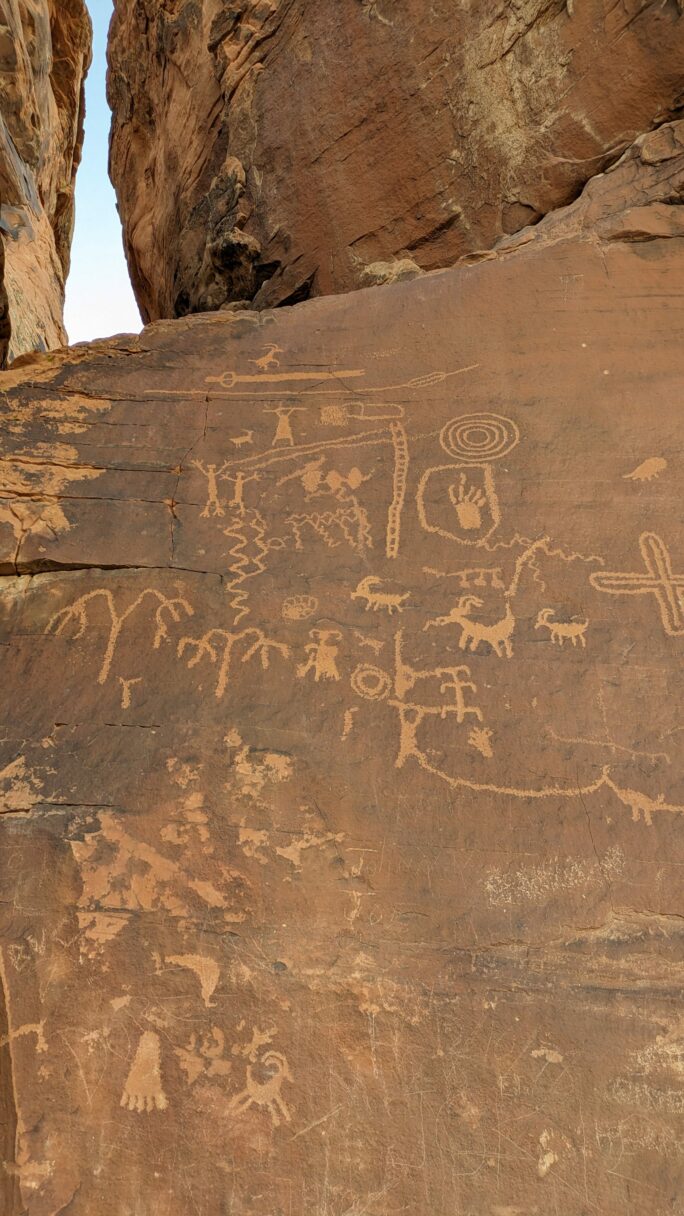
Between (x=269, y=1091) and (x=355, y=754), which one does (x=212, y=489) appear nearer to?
(x=355, y=754)

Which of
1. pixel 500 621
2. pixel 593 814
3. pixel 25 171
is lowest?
pixel 593 814

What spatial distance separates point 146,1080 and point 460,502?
7.31ft

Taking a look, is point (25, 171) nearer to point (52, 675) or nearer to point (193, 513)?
point (193, 513)

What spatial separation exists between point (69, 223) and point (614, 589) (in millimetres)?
7710

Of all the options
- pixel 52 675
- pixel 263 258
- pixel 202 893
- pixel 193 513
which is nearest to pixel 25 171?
pixel 263 258

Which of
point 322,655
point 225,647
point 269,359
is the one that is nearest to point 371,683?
point 322,655

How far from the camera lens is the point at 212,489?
3.75 m

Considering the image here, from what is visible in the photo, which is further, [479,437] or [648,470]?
[479,437]

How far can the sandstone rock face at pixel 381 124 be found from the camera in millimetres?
4547

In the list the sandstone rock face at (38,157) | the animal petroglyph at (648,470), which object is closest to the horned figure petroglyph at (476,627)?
the animal petroglyph at (648,470)

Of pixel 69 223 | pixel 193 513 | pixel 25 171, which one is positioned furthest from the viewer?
pixel 69 223

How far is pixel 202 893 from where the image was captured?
2.83m

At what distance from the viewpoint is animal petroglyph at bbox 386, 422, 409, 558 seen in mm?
3525

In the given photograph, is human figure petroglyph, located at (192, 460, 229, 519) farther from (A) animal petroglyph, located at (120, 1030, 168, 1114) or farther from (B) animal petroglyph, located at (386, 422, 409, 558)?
(A) animal petroglyph, located at (120, 1030, 168, 1114)
